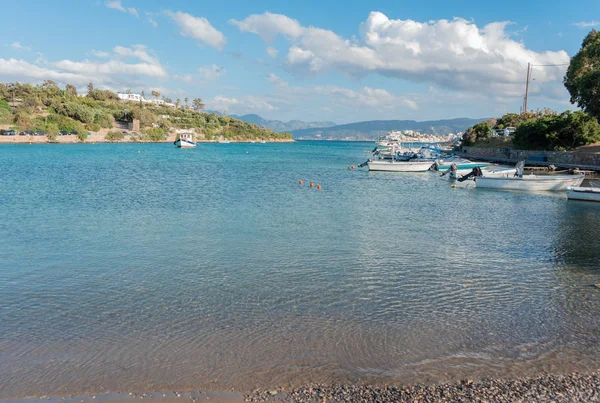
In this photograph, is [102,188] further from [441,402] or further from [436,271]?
[441,402]

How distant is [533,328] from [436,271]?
3.84 m

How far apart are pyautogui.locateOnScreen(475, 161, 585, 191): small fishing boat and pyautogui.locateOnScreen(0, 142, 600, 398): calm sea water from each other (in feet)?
43.4

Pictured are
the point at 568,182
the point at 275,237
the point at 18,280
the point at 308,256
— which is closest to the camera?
the point at 18,280

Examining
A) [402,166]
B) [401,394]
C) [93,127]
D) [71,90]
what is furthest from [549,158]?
[71,90]

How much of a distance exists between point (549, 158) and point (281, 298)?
2123 inches

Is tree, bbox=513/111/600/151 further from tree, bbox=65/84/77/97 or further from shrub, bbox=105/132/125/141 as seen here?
tree, bbox=65/84/77/97

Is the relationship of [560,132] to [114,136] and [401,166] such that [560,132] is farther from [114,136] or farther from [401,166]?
[114,136]

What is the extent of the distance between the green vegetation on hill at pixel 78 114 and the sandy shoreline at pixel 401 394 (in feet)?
386

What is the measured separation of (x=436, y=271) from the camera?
1244cm

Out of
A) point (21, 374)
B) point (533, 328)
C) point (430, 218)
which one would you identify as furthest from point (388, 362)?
point (430, 218)

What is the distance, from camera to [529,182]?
34156 millimetres

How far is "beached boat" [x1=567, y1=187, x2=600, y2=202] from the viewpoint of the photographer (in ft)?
90.9

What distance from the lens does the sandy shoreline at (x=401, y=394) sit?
6059 millimetres

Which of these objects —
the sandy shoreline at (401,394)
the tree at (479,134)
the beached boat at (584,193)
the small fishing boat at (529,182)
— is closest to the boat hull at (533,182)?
the small fishing boat at (529,182)
